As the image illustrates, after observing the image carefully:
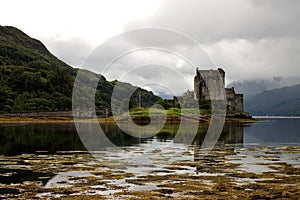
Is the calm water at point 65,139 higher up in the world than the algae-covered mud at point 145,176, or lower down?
higher up

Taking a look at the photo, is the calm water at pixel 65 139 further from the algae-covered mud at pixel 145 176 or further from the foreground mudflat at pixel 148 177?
the foreground mudflat at pixel 148 177

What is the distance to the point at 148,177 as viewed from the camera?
1139 inches

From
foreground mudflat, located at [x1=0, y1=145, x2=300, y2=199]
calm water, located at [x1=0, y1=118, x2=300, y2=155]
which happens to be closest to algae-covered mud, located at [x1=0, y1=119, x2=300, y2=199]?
foreground mudflat, located at [x1=0, y1=145, x2=300, y2=199]

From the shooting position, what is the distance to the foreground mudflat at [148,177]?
23.3 meters

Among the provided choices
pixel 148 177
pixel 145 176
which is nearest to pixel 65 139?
pixel 145 176

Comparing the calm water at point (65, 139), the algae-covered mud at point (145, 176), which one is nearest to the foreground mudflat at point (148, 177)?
the algae-covered mud at point (145, 176)

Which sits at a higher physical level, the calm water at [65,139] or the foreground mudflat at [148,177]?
the calm water at [65,139]

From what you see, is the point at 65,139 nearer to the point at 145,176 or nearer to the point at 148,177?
the point at 145,176

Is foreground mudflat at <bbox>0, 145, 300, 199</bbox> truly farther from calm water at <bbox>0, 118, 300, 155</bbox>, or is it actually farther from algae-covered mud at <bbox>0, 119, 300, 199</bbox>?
calm water at <bbox>0, 118, 300, 155</bbox>

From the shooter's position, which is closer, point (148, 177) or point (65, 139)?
point (148, 177)

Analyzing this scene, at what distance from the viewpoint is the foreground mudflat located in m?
23.3

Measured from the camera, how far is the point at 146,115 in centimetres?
14688

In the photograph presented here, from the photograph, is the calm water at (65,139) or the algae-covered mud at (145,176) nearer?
the algae-covered mud at (145,176)

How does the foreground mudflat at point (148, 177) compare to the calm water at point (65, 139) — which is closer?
the foreground mudflat at point (148, 177)
